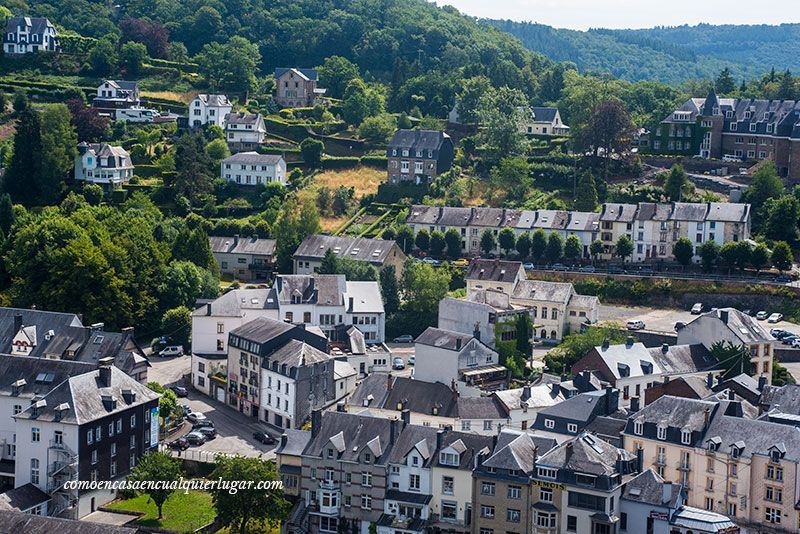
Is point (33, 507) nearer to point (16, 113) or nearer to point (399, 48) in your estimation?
point (16, 113)

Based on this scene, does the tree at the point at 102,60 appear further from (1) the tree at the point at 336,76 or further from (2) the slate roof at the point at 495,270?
(2) the slate roof at the point at 495,270

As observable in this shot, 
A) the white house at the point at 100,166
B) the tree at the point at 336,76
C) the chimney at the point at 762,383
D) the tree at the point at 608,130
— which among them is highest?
the tree at the point at 336,76

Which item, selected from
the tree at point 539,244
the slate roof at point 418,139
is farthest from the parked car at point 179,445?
the slate roof at point 418,139

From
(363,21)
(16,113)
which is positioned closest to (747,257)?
(16,113)

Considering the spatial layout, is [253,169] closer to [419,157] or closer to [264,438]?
[419,157]

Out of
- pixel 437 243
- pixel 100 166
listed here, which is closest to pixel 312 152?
pixel 100 166
